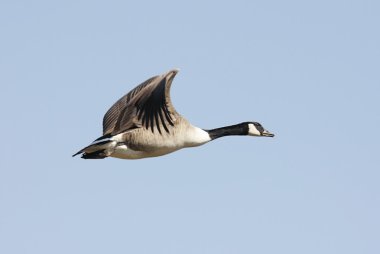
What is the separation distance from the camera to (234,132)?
1873 centimetres

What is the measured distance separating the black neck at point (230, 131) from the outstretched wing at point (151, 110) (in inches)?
59.2

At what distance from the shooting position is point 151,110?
15062mm

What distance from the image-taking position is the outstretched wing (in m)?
15.0

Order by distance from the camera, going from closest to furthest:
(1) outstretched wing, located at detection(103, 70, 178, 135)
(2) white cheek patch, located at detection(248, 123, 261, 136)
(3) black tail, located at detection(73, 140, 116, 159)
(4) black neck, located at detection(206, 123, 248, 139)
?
(1) outstretched wing, located at detection(103, 70, 178, 135) < (3) black tail, located at detection(73, 140, 116, 159) < (4) black neck, located at detection(206, 123, 248, 139) < (2) white cheek patch, located at detection(248, 123, 261, 136)

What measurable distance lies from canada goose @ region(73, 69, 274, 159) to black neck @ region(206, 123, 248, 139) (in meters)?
0.35

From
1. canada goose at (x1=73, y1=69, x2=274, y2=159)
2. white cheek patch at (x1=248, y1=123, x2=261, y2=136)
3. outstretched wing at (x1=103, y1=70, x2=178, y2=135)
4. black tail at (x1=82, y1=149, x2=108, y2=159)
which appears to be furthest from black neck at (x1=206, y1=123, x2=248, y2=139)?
black tail at (x1=82, y1=149, x2=108, y2=159)

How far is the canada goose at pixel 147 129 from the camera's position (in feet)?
49.5

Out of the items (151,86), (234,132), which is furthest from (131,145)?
(234,132)

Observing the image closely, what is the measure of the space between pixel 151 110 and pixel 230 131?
380cm

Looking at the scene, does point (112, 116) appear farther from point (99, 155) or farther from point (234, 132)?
point (234, 132)

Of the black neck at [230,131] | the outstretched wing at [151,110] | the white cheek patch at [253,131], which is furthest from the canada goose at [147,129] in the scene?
the white cheek patch at [253,131]

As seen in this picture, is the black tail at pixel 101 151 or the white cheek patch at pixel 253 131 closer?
the black tail at pixel 101 151

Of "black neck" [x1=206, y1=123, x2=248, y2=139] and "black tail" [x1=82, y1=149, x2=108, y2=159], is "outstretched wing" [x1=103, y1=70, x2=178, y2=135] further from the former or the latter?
"black neck" [x1=206, y1=123, x2=248, y2=139]

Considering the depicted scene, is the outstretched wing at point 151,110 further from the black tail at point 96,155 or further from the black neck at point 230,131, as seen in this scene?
the black neck at point 230,131
